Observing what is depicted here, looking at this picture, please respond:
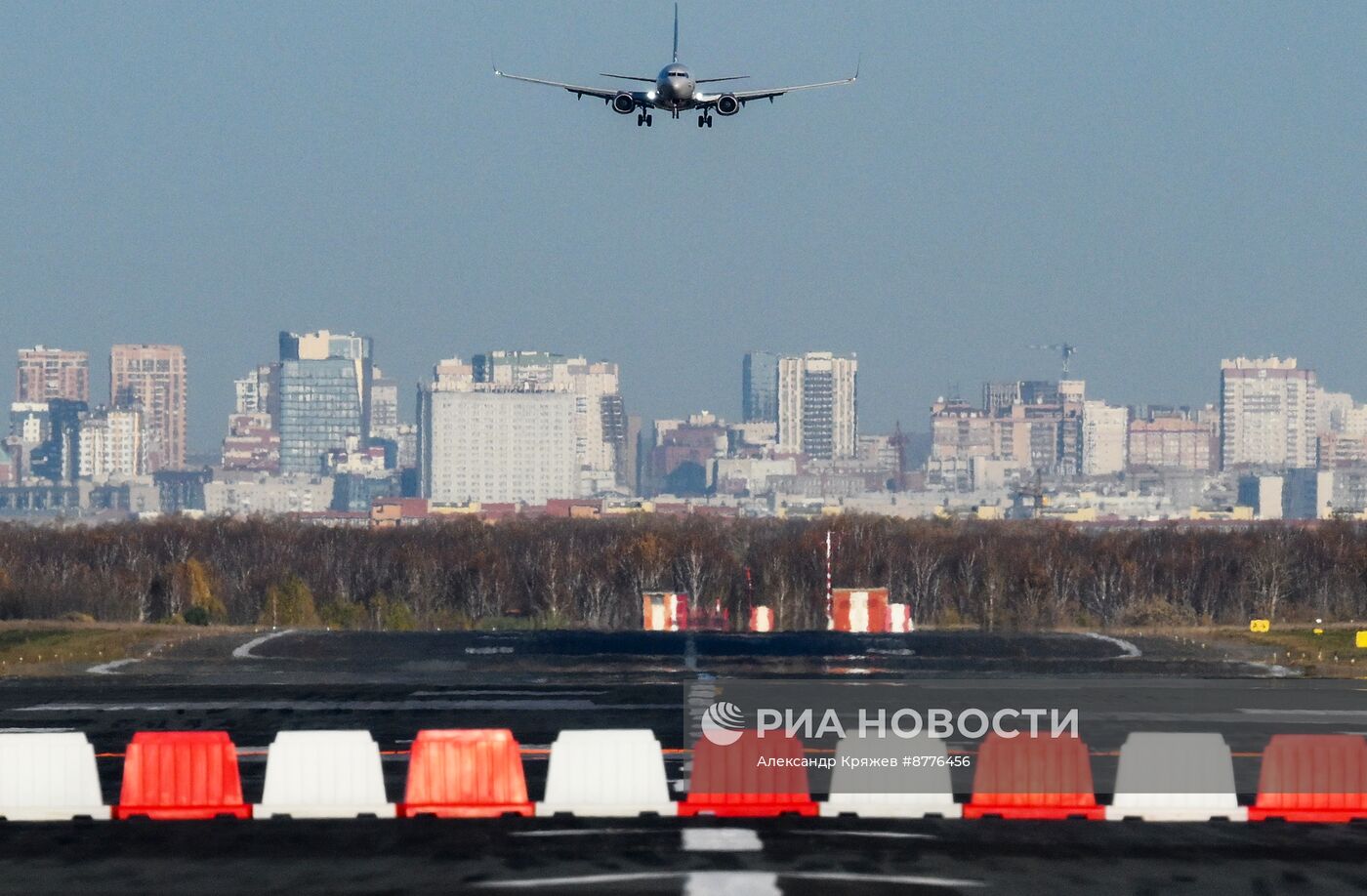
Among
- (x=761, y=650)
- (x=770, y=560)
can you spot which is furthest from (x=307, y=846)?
(x=770, y=560)

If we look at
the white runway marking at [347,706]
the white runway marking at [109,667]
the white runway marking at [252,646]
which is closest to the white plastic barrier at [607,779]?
the white runway marking at [347,706]

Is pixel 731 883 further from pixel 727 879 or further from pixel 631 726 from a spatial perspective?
pixel 631 726

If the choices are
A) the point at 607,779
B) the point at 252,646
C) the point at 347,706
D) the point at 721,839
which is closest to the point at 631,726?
the point at 347,706

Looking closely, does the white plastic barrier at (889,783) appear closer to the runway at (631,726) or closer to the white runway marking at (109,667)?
the runway at (631,726)

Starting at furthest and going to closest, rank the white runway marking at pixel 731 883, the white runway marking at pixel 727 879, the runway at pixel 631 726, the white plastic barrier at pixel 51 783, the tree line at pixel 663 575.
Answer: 1. the tree line at pixel 663 575
2. the white plastic barrier at pixel 51 783
3. the runway at pixel 631 726
4. the white runway marking at pixel 727 879
5. the white runway marking at pixel 731 883

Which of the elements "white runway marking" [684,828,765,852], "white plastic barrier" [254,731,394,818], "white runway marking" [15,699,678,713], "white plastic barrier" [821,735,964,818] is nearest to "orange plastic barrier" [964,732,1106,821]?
"white plastic barrier" [821,735,964,818]

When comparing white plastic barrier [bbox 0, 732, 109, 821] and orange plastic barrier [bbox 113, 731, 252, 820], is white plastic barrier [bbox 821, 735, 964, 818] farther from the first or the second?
white plastic barrier [bbox 0, 732, 109, 821]

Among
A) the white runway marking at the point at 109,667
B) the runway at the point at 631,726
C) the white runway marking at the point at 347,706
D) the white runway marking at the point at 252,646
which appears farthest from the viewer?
the white runway marking at the point at 252,646
